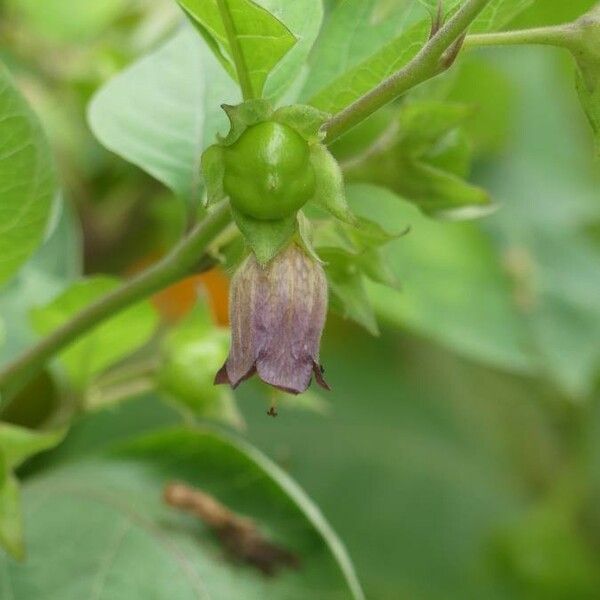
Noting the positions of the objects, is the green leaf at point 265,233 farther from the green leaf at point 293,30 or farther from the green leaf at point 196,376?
the green leaf at point 196,376

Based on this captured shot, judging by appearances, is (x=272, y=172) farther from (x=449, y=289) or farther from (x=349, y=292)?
(x=449, y=289)

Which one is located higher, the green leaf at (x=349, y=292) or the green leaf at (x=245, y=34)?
the green leaf at (x=245, y=34)

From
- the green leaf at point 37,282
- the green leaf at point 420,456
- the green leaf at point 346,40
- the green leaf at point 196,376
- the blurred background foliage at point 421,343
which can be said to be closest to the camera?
the green leaf at point 346,40

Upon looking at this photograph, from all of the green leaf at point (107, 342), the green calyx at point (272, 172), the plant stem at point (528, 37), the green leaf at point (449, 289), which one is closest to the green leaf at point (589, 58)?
the plant stem at point (528, 37)

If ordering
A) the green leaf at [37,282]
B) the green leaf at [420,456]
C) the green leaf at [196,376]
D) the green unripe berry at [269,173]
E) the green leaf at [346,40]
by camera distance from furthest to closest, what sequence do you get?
the green leaf at [420,456]
the green leaf at [37,282]
the green leaf at [196,376]
the green leaf at [346,40]
the green unripe berry at [269,173]

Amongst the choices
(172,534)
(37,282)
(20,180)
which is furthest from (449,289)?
(20,180)

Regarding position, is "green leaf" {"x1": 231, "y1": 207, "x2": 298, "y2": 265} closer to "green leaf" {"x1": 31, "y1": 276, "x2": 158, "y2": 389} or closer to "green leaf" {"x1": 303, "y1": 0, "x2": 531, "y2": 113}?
"green leaf" {"x1": 303, "y1": 0, "x2": 531, "y2": 113}

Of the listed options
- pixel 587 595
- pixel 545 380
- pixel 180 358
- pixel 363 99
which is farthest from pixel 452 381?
pixel 363 99
